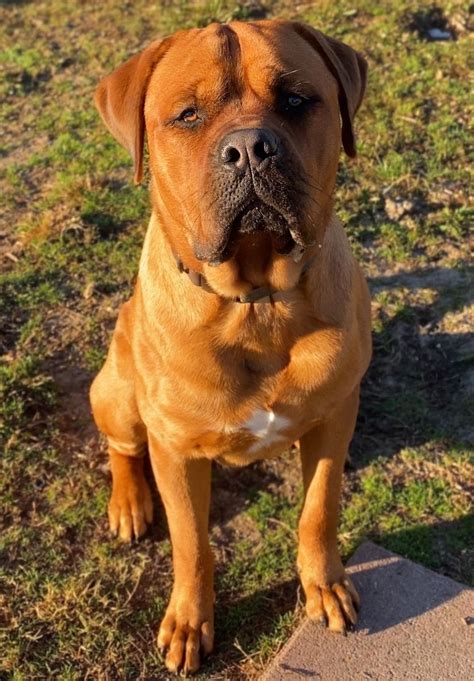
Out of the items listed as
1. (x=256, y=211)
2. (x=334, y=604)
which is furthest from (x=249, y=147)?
(x=334, y=604)

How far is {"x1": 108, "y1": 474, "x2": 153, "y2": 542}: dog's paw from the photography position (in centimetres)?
330

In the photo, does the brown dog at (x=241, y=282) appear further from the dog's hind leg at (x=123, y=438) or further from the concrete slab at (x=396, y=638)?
the dog's hind leg at (x=123, y=438)

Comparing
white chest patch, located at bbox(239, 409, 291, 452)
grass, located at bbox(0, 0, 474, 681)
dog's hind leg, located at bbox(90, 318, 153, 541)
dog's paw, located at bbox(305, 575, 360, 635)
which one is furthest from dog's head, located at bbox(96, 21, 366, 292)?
Result: grass, located at bbox(0, 0, 474, 681)

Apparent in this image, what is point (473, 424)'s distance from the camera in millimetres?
3562

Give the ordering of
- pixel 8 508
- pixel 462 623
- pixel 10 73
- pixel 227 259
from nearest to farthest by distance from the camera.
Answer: pixel 227 259 < pixel 462 623 < pixel 8 508 < pixel 10 73

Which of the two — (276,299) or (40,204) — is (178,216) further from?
(40,204)

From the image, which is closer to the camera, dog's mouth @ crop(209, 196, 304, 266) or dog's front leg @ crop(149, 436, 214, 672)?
dog's mouth @ crop(209, 196, 304, 266)

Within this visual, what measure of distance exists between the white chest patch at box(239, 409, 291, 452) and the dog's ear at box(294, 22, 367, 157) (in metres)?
0.97

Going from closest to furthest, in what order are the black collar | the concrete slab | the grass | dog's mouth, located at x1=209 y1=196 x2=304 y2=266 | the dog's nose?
the dog's nose → dog's mouth, located at x1=209 y1=196 x2=304 y2=266 → the black collar → the concrete slab → the grass

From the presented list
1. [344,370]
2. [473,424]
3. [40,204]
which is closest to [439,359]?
[473,424]

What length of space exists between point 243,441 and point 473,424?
1.34 meters

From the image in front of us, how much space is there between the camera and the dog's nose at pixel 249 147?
7.06 feet

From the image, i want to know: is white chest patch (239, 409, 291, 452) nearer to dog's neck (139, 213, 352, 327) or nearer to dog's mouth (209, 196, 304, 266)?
dog's neck (139, 213, 352, 327)

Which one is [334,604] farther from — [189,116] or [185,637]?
[189,116]
